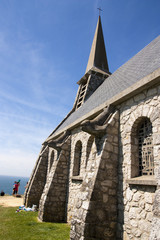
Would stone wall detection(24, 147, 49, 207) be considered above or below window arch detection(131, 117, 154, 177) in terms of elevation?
below

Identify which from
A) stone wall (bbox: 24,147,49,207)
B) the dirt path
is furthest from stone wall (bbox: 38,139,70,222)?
the dirt path

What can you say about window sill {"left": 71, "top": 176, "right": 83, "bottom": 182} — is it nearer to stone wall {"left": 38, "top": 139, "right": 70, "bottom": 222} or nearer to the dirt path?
stone wall {"left": 38, "top": 139, "right": 70, "bottom": 222}

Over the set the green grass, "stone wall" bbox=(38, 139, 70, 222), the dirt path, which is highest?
"stone wall" bbox=(38, 139, 70, 222)

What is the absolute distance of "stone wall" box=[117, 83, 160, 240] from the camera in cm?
471

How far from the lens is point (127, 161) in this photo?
18.8ft

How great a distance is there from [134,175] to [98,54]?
16171 millimetres

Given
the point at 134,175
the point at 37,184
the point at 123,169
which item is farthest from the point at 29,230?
the point at 37,184

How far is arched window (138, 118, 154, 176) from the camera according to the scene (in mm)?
5383

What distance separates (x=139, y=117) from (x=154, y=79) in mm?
1168

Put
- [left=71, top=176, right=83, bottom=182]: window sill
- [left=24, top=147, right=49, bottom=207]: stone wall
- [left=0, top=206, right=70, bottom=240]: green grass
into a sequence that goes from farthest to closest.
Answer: [left=24, top=147, right=49, bottom=207]: stone wall
[left=71, top=176, right=83, bottom=182]: window sill
[left=0, top=206, right=70, bottom=240]: green grass

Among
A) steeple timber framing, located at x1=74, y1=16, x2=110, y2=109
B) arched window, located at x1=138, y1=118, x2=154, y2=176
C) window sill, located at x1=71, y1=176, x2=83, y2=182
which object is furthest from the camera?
steeple timber framing, located at x1=74, y1=16, x2=110, y2=109

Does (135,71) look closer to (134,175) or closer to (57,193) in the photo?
(134,175)

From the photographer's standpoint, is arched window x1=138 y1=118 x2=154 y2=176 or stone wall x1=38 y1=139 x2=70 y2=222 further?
stone wall x1=38 y1=139 x2=70 y2=222

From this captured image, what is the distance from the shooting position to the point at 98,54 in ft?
63.9
